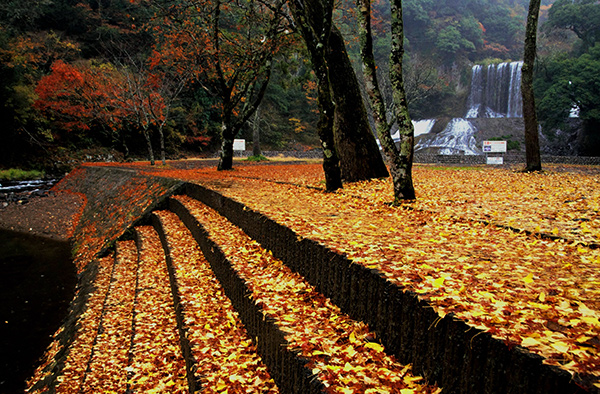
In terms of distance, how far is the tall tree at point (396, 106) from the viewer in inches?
230

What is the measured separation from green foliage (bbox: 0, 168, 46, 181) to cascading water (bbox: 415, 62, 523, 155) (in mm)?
28264

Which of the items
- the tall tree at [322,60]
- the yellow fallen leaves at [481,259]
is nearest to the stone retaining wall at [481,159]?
the yellow fallen leaves at [481,259]

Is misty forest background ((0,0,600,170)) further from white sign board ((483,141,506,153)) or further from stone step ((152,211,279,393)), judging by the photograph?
stone step ((152,211,279,393))

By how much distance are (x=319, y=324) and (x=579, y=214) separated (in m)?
4.19

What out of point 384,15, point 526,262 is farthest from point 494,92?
point 526,262

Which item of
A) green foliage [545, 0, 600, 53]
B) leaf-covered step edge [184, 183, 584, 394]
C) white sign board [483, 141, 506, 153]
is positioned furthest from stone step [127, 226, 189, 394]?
green foliage [545, 0, 600, 53]

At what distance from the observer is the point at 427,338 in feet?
6.33

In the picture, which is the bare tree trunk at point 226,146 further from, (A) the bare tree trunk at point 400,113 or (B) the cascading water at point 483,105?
(B) the cascading water at point 483,105

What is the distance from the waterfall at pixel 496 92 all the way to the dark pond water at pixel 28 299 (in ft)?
130

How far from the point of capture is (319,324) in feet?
8.36

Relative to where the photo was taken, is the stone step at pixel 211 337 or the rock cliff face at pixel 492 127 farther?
the rock cliff face at pixel 492 127

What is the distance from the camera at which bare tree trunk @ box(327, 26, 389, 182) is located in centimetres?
908

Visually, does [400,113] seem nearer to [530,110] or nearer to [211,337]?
[211,337]

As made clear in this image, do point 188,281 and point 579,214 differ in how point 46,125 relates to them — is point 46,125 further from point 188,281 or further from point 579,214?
point 579,214
